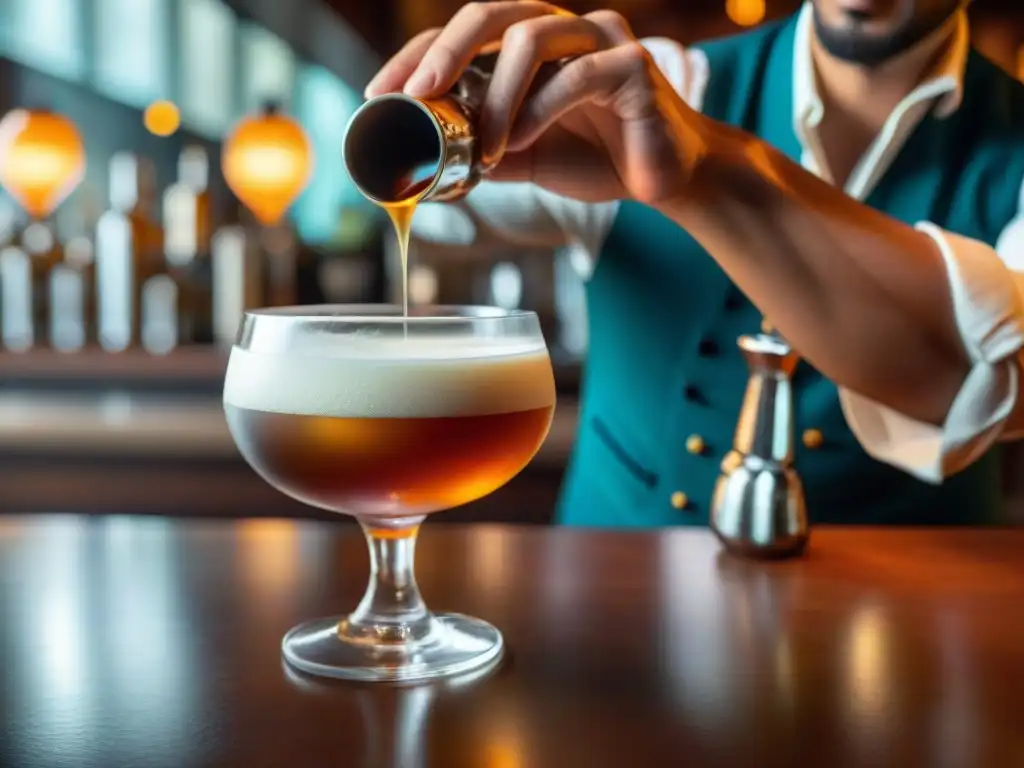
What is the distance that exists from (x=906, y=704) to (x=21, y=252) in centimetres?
345

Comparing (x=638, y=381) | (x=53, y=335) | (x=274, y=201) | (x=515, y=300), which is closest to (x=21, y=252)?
(x=53, y=335)

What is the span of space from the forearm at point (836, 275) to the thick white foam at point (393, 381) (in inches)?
17.0

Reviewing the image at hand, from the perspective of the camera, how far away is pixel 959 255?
1.12 metres

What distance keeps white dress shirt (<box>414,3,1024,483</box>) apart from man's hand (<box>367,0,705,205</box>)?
0.34 meters

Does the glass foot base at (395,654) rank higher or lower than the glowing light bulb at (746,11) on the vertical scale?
lower

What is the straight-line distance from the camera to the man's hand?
86 centimetres

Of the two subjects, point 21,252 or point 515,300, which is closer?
point 21,252

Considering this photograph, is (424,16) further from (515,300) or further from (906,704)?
(906,704)

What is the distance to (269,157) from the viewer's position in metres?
3.33

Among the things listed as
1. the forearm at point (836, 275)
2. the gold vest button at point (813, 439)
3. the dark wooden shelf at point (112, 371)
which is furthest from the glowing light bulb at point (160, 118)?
the forearm at point (836, 275)

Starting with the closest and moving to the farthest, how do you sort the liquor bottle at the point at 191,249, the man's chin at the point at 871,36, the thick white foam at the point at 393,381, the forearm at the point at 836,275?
the thick white foam at the point at 393,381, the forearm at the point at 836,275, the man's chin at the point at 871,36, the liquor bottle at the point at 191,249

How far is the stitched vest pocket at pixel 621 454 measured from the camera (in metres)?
1.57

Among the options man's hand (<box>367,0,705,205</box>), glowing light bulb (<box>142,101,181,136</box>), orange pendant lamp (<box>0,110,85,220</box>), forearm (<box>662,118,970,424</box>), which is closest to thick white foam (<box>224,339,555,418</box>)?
man's hand (<box>367,0,705,205</box>)

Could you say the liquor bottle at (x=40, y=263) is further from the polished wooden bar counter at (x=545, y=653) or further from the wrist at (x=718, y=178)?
the wrist at (x=718, y=178)
